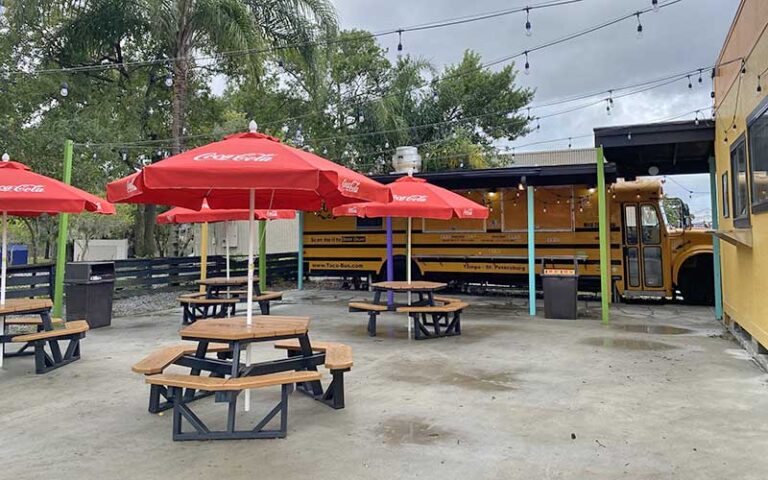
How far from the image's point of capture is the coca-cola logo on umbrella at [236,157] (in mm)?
3576

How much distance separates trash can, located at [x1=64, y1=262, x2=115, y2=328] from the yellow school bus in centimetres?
656

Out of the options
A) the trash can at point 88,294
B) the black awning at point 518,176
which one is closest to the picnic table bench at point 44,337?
the trash can at point 88,294

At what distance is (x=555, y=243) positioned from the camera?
11.4 m

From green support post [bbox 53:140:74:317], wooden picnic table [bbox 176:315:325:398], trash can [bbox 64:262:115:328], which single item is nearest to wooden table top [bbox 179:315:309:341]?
wooden picnic table [bbox 176:315:325:398]

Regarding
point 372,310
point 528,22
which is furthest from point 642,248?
point 372,310

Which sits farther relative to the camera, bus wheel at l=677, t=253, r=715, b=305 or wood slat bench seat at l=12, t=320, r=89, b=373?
bus wheel at l=677, t=253, r=715, b=305

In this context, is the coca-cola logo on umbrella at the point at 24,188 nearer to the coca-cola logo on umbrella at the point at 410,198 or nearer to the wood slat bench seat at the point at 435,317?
the coca-cola logo on umbrella at the point at 410,198

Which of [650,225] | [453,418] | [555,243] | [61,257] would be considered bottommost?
[453,418]

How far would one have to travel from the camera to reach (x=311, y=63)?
1245cm

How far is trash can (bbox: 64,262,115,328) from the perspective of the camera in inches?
319

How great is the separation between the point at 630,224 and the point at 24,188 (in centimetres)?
1037

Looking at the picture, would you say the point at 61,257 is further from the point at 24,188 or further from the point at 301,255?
the point at 301,255

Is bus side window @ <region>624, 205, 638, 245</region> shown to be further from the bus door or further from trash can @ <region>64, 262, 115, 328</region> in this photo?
trash can @ <region>64, 262, 115, 328</region>

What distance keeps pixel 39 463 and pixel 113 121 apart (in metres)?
13.3
